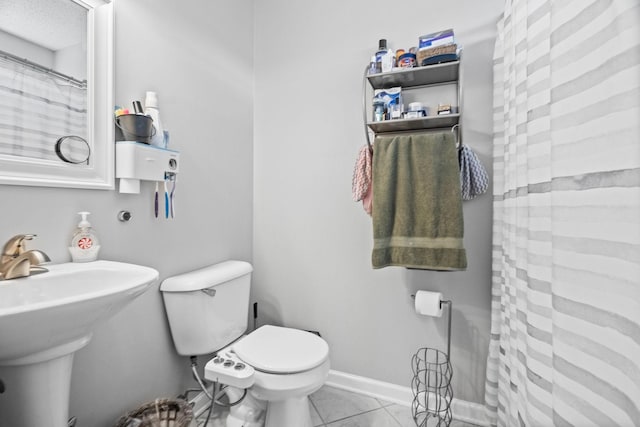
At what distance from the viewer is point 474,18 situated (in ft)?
4.74

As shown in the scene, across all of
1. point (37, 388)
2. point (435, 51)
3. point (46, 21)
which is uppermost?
point (435, 51)

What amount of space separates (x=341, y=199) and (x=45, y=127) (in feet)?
4.25

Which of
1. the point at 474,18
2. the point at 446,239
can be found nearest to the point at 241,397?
the point at 446,239

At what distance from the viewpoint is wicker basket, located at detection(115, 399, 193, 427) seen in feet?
3.57

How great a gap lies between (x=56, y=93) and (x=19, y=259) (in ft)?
1.84

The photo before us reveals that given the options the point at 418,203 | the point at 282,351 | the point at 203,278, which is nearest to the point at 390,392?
the point at 282,351

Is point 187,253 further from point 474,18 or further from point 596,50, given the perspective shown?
point 474,18

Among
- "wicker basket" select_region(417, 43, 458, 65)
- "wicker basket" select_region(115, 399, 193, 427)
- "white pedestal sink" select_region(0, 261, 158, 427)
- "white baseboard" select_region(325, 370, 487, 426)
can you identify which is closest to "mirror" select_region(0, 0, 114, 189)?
"white pedestal sink" select_region(0, 261, 158, 427)

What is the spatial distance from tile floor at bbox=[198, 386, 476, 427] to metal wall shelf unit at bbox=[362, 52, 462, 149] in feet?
4.52

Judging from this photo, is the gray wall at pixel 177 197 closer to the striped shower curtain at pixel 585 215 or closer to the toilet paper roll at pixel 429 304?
the toilet paper roll at pixel 429 304

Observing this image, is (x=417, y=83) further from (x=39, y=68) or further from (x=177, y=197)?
(x=39, y=68)

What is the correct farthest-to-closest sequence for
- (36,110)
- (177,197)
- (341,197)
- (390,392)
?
(341,197) → (390,392) → (177,197) → (36,110)

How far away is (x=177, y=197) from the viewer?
1.40 metres

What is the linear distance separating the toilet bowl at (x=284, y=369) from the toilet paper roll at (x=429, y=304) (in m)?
0.48
